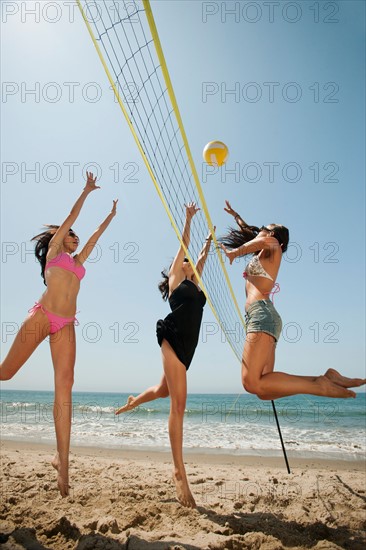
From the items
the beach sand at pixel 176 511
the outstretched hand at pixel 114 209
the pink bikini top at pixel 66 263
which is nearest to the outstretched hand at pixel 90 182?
the outstretched hand at pixel 114 209

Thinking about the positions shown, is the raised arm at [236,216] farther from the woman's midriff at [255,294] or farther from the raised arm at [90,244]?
the raised arm at [90,244]

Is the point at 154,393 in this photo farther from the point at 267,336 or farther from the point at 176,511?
the point at 267,336

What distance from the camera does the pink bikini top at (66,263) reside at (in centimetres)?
310

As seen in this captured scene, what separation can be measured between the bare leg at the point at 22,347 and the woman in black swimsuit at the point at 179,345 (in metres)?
0.98

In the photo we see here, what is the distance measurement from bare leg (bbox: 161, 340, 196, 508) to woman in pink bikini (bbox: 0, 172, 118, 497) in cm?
76

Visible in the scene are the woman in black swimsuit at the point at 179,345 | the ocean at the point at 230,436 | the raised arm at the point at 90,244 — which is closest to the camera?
the woman in black swimsuit at the point at 179,345

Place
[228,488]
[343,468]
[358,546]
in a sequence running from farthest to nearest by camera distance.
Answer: [343,468]
[228,488]
[358,546]

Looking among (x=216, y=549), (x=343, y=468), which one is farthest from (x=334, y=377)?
(x=343, y=468)

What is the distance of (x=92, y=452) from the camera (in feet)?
22.5

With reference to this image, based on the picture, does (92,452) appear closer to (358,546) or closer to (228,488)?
(228,488)

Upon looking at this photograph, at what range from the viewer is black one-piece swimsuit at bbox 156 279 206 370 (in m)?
3.08

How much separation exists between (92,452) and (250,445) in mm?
3180

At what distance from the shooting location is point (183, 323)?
3.14 m

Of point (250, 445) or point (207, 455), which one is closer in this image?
point (207, 455)
